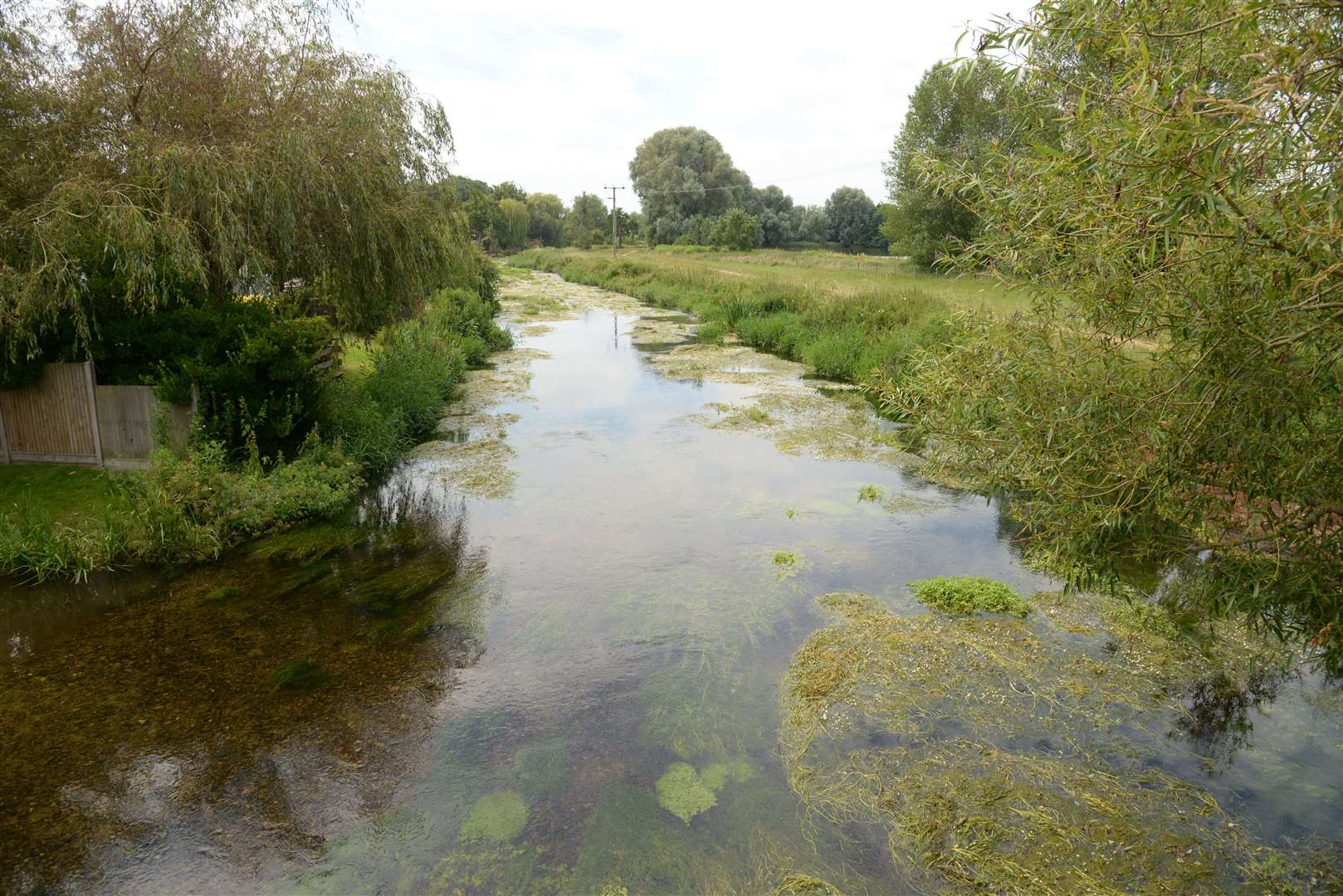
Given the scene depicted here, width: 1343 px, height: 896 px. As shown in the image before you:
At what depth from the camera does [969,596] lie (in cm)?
820

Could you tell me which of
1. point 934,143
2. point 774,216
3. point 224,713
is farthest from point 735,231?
point 224,713

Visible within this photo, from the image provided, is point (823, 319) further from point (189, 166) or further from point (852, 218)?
point (852, 218)

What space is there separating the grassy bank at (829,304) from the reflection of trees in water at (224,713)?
5.36 m

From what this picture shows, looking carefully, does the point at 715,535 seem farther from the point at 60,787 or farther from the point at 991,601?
the point at 60,787

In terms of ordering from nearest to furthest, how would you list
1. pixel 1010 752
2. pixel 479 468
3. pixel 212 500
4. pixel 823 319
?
pixel 1010 752, pixel 212 500, pixel 479 468, pixel 823 319

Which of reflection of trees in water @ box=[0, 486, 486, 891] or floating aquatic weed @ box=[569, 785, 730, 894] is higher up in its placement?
reflection of trees in water @ box=[0, 486, 486, 891]

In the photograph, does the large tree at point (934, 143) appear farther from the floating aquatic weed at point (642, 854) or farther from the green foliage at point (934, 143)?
the floating aquatic weed at point (642, 854)

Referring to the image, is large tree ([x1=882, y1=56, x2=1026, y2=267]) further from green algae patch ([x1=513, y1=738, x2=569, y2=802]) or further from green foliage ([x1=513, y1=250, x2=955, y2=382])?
green algae patch ([x1=513, y1=738, x2=569, y2=802])

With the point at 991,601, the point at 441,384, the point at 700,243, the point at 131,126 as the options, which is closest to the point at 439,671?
the point at 991,601

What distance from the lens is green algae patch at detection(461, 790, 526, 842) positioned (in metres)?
5.10

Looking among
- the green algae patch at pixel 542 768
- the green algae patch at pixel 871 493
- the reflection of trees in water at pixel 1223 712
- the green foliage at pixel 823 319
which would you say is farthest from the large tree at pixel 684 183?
the green algae patch at pixel 542 768

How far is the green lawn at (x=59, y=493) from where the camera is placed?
8984 mm

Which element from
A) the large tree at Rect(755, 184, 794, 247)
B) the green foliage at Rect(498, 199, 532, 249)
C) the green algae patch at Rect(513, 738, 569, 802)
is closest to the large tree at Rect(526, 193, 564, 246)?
the green foliage at Rect(498, 199, 532, 249)

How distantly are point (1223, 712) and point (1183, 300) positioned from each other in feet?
13.5
